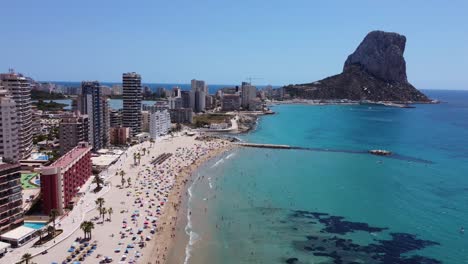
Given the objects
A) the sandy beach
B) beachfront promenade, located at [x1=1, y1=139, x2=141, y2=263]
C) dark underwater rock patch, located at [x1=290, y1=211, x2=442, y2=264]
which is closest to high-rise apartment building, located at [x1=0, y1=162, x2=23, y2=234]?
beachfront promenade, located at [x1=1, y1=139, x2=141, y2=263]

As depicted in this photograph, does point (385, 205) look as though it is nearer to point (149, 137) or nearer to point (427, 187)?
point (427, 187)

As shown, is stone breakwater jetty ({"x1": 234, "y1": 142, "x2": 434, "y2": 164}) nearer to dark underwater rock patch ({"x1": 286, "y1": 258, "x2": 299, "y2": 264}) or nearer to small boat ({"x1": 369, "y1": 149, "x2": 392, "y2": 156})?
small boat ({"x1": 369, "y1": 149, "x2": 392, "y2": 156})

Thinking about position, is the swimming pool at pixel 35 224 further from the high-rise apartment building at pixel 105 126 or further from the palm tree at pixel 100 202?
the high-rise apartment building at pixel 105 126

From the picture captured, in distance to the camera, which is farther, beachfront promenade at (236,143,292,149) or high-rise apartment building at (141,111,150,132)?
high-rise apartment building at (141,111,150,132)

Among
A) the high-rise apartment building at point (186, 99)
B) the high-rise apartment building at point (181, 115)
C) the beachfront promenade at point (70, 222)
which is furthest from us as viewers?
the high-rise apartment building at point (186, 99)

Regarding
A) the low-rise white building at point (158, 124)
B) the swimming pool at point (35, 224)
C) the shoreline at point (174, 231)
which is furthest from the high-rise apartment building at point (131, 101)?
the swimming pool at point (35, 224)

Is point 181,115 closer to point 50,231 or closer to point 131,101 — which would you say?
point 131,101

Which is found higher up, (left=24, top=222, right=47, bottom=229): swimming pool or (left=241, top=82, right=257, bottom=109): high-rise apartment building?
(left=241, top=82, right=257, bottom=109): high-rise apartment building
